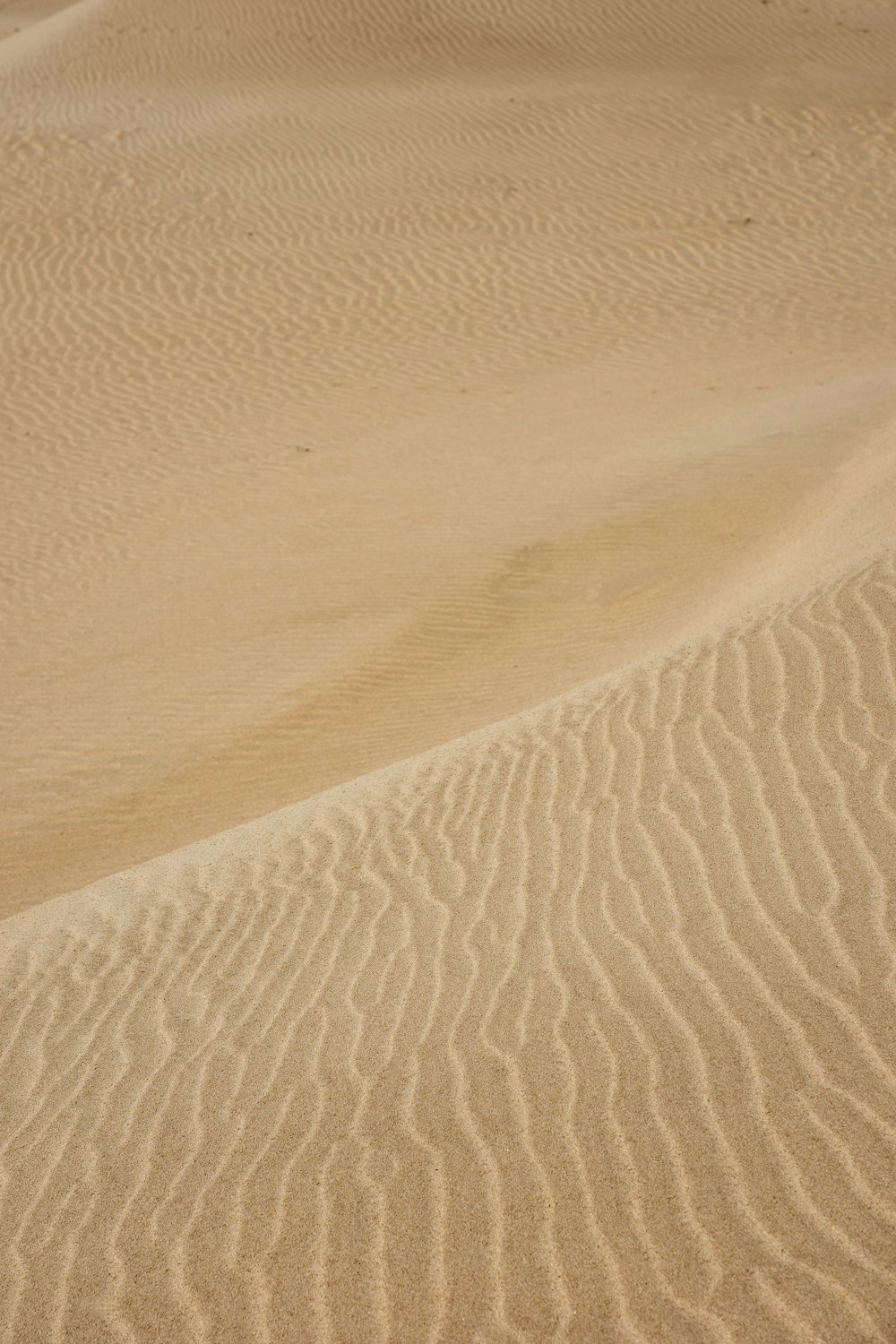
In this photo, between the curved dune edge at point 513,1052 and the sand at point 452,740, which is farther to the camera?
the sand at point 452,740

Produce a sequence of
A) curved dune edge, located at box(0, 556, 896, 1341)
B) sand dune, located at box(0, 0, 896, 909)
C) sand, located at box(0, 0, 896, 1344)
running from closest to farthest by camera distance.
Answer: curved dune edge, located at box(0, 556, 896, 1341)
sand, located at box(0, 0, 896, 1344)
sand dune, located at box(0, 0, 896, 909)

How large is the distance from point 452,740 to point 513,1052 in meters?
2.81

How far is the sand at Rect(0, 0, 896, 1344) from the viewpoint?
3070 millimetres

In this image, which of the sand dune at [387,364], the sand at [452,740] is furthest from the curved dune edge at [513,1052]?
the sand dune at [387,364]

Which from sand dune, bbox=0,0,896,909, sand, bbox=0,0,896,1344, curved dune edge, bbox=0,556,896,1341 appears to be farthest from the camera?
sand dune, bbox=0,0,896,909

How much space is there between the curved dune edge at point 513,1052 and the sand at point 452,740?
0.05ft

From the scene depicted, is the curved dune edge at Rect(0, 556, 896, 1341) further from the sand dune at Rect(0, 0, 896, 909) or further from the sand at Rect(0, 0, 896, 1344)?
the sand dune at Rect(0, 0, 896, 909)

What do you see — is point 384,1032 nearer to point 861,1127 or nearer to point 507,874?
point 507,874

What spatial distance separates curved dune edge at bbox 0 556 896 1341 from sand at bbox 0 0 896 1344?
14 mm

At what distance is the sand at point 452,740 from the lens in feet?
10.1

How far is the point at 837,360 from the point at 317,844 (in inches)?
404

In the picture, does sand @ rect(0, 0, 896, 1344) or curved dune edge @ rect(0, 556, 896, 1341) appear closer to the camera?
curved dune edge @ rect(0, 556, 896, 1341)

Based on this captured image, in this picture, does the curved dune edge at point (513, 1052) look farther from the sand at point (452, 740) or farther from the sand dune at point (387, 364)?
the sand dune at point (387, 364)

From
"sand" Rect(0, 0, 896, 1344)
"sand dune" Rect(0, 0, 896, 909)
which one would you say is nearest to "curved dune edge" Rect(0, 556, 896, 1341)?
"sand" Rect(0, 0, 896, 1344)
